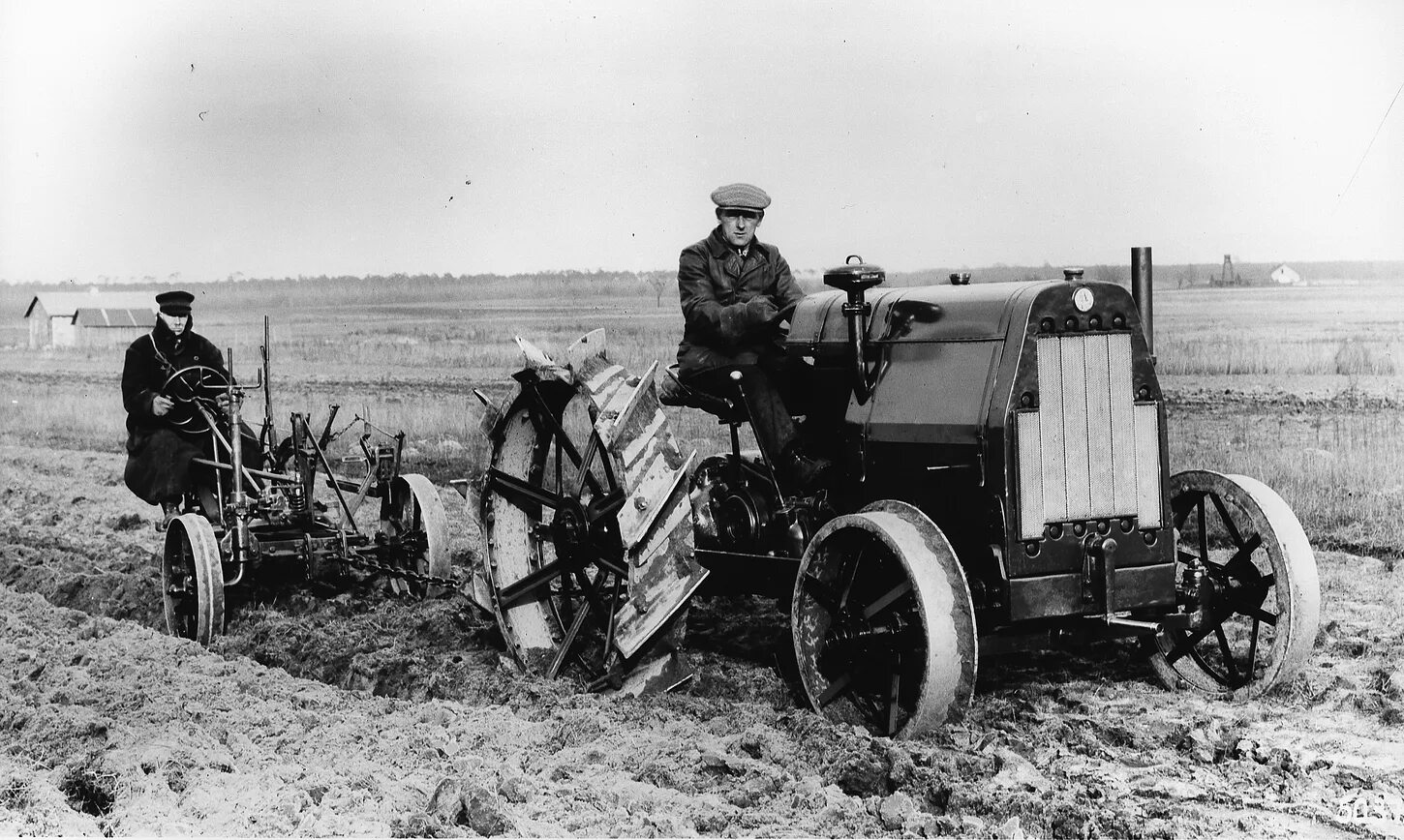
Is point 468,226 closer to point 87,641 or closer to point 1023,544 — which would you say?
point 87,641

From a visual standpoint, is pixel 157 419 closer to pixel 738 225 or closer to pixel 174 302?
pixel 174 302

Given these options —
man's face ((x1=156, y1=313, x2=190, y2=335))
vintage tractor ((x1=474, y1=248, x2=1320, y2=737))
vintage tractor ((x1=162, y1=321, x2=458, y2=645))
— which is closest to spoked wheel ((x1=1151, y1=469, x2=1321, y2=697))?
vintage tractor ((x1=474, y1=248, x2=1320, y2=737))

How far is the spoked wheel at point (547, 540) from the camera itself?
638 centimetres

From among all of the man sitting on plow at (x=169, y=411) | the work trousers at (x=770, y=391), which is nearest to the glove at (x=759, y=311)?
the work trousers at (x=770, y=391)

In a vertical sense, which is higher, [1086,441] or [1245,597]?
[1086,441]

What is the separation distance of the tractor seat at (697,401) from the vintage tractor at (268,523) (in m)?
1.72

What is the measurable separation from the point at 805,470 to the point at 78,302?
795 inches

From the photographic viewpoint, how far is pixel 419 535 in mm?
8148

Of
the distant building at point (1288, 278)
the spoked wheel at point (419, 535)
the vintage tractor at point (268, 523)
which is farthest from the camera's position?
the distant building at point (1288, 278)

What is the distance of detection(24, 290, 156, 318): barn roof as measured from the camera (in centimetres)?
2066

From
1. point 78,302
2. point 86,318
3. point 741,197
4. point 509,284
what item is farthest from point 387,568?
point 509,284

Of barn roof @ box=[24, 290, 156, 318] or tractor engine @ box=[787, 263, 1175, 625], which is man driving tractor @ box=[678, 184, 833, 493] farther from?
barn roof @ box=[24, 290, 156, 318]

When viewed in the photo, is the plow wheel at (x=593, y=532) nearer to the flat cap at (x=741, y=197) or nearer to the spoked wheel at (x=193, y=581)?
the flat cap at (x=741, y=197)

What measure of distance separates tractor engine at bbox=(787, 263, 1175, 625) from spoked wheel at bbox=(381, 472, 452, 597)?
11.3 feet
